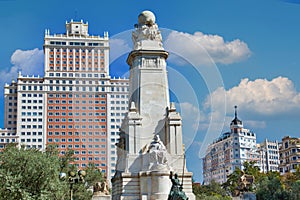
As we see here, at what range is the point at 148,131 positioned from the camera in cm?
4753

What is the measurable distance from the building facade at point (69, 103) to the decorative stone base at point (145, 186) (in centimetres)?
8402

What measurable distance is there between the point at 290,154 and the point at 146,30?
327ft

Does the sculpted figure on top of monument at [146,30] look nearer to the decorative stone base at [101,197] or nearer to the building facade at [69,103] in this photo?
the decorative stone base at [101,197]

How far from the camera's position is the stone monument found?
4478cm

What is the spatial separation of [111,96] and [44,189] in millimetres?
91370

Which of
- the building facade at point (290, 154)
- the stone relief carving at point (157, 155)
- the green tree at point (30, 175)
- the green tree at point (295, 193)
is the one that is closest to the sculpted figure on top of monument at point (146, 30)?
the stone relief carving at point (157, 155)

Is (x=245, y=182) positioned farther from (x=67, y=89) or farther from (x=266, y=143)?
(x=266, y=143)

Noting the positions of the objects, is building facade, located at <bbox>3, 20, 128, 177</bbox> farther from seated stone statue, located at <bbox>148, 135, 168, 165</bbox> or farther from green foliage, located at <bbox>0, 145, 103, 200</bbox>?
seated stone statue, located at <bbox>148, 135, 168, 165</bbox>

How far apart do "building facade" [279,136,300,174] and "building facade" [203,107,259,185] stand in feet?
29.4

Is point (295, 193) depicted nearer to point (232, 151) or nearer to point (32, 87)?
point (232, 151)

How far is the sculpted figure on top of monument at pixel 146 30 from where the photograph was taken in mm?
50550

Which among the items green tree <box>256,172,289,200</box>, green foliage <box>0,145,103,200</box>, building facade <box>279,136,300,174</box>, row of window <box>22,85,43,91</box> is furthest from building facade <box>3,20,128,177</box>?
green foliage <box>0,145,103,200</box>

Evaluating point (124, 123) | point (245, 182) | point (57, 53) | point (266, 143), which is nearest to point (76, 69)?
point (57, 53)

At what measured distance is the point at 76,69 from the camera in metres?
141
